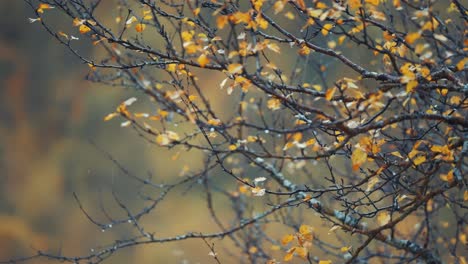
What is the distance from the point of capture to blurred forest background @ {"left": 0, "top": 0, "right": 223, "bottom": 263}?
20.0ft

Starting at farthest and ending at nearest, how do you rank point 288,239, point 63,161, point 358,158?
point 63,161 → point 288,239 → point 358,158

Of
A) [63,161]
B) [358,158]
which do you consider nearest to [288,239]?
[358,158]

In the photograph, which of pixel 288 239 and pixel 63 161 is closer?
pixel 288 239

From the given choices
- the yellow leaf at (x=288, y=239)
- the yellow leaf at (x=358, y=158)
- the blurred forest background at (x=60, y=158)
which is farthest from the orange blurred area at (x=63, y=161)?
the yellow leaf at (x=358, y=158)

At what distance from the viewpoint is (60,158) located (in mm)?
6305

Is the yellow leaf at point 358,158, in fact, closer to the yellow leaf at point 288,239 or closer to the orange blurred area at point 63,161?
the yellow leaf at point 288,239

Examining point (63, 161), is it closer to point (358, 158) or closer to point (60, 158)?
point (60, 158)

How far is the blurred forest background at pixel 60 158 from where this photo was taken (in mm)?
6090

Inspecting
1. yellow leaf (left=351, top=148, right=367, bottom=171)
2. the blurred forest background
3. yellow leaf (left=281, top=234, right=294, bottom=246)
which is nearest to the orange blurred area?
the blurred forest background

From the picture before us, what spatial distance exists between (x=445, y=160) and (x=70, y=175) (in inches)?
203

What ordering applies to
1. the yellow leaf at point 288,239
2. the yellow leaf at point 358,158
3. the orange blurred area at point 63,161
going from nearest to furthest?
1. the yellow leaf at point 358,158
2. the yellow leaf at point 288,239
3. the orange blurred area at point 63,161

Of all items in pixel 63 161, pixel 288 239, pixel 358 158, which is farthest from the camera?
pixel 63 161

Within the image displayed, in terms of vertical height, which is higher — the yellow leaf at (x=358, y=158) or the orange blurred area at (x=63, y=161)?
the orange blurred area at (x=63, y=161)

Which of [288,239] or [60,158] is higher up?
[60,158]
